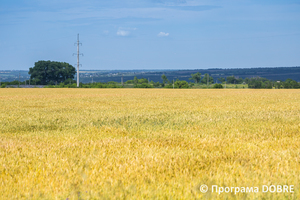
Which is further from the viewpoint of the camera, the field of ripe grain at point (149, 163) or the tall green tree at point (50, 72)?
the tall green tree at point (50, 72)

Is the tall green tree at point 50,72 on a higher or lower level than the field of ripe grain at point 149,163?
higher

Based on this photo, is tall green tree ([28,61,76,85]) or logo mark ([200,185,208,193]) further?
tall green tree ([28,61,76,85])

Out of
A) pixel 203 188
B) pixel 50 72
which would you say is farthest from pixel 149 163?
pixel 50 72

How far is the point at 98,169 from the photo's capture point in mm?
3795

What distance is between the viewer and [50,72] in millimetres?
117750

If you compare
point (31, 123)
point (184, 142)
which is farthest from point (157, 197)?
point (31, 123)

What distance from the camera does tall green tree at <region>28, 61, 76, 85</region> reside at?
116 m

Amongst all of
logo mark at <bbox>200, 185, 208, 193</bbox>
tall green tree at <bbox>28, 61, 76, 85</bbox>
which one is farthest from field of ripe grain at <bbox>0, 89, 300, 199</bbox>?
tall green tree at <bbox>28, 61, 76, 85</bbox>

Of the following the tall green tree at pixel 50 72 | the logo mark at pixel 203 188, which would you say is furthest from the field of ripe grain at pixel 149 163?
the tall green tree at pixel 50 72

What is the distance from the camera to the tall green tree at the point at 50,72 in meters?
116

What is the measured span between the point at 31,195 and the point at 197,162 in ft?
6.69

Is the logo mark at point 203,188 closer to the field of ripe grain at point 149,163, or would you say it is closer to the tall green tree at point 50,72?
the field of ripe grain at point 149,163

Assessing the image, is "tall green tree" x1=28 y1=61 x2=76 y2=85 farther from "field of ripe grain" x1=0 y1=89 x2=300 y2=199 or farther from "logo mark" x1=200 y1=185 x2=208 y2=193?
"logo mark" x1=200 y1=185 x2=208 y2=193

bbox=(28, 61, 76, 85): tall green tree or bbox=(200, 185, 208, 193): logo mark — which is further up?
bbox=(28, 61, 76, 85): tall green tree
